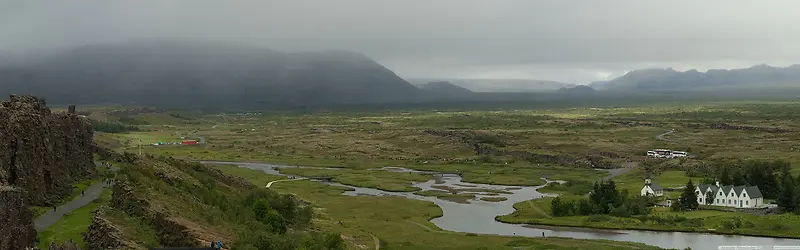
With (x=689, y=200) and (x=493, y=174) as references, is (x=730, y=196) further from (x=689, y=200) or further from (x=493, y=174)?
(x=493, y=174)

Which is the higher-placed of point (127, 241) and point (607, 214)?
point (127, 241)

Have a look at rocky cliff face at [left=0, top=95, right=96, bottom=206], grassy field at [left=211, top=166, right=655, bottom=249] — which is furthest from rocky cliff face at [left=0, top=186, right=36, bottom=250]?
grassy field at [left=211, top=166, right=655, bottom=249]

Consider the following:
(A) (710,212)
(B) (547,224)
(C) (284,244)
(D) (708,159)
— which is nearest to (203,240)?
(C) (284,244)

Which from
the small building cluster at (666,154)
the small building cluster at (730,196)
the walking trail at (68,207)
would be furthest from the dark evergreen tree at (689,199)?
the walking trail at (68,207)

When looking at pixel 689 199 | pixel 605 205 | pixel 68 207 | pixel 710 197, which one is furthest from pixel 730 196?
pixel 68 207

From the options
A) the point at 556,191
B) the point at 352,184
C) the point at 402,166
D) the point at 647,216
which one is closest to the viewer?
the point at 647,216

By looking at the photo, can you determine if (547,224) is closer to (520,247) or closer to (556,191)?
(520,247)

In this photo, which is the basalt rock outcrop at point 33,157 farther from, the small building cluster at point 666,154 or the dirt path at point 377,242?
the small building cluster at point 666,154
